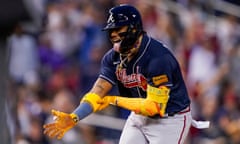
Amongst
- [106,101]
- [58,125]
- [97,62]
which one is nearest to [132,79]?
[106,101]

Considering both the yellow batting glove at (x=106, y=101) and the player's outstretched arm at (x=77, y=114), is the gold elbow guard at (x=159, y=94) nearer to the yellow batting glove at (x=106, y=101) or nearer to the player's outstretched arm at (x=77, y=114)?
the yellow batting glove at (x=106, y=101)

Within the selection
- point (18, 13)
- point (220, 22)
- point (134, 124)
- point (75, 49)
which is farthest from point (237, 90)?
point (18, 13)

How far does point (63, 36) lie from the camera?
11.8m

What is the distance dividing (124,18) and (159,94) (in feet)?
2.04

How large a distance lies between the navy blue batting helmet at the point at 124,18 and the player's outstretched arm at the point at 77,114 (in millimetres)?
552

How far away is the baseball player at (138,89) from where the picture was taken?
671 centimetres

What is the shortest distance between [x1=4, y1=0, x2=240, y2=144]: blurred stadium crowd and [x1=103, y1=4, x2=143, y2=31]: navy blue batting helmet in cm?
361

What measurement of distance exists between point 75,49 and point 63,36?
0.23 metres

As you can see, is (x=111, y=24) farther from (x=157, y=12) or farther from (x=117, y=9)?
(x=157, y=12)

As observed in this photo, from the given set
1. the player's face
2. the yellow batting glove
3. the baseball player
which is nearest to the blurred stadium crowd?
the baseball player

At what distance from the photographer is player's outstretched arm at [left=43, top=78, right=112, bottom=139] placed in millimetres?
6691

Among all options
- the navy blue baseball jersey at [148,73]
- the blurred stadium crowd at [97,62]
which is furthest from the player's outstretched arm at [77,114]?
the blurred stadium crowd at [97,62]

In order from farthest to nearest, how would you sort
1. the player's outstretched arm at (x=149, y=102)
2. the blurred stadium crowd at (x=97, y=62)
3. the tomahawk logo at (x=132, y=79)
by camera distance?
1. the blurred stadium crowd at (x=97, y=62)
2. the tomahawk logo at (x=132, y=79)
3. the player's outstretched arm at (x=149, y=102)

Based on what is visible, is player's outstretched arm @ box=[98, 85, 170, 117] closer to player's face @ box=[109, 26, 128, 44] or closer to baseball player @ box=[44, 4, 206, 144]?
baseball player @ box=[44, 4, 206, 144]
